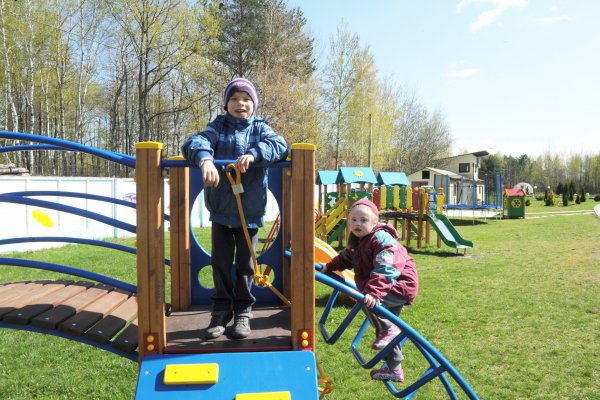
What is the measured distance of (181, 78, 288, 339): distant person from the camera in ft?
8.66

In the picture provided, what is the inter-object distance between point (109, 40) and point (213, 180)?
28.7 metres

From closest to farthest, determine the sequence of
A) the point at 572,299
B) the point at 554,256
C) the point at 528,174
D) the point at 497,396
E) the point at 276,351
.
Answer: the point at 276,351 → the point at 497,396 → the point at 572,299 → the point at 554,256 → the point at 528,174

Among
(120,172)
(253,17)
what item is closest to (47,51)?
(120,172)

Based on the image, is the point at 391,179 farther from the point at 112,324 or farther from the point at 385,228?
the point at 112,324

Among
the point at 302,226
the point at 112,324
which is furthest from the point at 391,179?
the point at 302,226

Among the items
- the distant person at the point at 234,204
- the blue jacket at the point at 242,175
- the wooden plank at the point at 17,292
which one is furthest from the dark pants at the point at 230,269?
the wooden plank at the point at 17,292

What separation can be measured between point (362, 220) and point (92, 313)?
1861 millimetres

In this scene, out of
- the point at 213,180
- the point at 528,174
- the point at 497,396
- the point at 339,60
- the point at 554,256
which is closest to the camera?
the point at 213,180

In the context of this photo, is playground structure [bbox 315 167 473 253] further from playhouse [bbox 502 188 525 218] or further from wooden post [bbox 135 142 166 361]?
playhouse [bbox 502 188 525 218]

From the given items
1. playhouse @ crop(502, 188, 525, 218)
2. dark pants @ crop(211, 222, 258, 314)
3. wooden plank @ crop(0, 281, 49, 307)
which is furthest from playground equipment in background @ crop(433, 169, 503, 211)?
dark pants @ crop(211, 222, 258, 314)

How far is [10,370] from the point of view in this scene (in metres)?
4.29

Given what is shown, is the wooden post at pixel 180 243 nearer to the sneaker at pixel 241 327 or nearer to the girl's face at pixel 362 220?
the sneaker at pixel 241 327

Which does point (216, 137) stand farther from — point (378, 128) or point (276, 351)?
point (378, 128)

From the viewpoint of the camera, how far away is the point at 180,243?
125 inches
